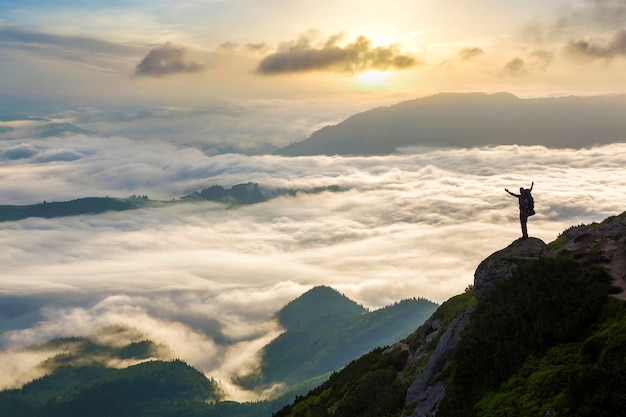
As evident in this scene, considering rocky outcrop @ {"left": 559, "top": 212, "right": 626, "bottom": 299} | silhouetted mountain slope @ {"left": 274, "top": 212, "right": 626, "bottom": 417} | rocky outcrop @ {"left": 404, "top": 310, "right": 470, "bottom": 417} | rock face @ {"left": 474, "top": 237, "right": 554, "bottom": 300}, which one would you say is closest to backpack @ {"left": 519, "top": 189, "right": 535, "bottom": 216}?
rock face @ {"left": 474, "top": 237, "right": 554, "bottom": 300}

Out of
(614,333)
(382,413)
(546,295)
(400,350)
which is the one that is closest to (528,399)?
(614,333)

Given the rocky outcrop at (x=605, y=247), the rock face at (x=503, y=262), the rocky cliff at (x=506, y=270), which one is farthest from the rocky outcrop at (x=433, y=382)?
the rocky outcrop at (x=605, y=247)

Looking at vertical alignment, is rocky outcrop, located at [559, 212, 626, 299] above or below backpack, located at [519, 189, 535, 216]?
below

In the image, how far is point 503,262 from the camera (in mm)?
55844

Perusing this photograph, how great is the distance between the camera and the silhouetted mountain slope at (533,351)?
34.0 m

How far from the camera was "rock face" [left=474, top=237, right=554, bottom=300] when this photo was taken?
55188 millimetres

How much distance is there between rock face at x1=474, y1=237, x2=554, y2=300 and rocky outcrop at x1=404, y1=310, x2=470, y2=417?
13.5ft

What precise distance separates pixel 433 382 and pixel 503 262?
15.4 metres

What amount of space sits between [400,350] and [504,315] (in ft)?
101

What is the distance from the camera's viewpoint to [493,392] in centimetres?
3966

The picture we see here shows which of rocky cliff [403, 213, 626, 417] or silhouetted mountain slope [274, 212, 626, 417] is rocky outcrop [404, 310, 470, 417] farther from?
silhouetted mountain slope [274, 212, 626, 417]

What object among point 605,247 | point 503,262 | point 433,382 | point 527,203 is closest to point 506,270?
point 503,262

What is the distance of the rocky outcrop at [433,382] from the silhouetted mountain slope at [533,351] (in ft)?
0.40

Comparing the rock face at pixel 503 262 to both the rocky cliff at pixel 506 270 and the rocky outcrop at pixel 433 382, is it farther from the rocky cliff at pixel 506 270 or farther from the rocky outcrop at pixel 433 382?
the rocky outcrop at pixel 433 382
